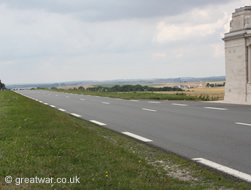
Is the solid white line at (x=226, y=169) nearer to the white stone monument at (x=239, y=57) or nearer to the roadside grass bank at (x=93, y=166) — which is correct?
the roadside grass bank at (x=93, y=166)

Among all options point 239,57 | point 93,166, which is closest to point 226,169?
point 93,166

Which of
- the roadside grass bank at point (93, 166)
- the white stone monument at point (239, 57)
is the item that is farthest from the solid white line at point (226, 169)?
the white stone monument at point (239, 57)

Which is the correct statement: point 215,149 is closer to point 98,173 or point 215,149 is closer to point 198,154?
point 198,154

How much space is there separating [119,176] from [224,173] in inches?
73.9

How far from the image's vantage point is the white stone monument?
23.0 m

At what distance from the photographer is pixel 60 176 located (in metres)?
4.78

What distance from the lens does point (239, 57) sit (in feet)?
77.4

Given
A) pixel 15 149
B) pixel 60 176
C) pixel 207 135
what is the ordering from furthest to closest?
pixel 207 135 → pixel 15 149 → pixel 60 176

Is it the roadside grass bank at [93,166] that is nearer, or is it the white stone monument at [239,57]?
the roadside grass bank at [93,166]

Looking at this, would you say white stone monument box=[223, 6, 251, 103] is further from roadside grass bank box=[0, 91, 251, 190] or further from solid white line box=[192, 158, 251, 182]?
solid white line box=[192, 158, 251, 182]

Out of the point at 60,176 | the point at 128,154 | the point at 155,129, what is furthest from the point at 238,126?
the point at 60,176

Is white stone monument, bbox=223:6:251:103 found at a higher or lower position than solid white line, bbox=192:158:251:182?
higher

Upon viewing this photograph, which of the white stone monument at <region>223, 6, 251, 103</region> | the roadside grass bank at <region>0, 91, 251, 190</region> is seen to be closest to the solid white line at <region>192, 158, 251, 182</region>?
the roadside grass bank at <region>0, 91, 251, 190</region>

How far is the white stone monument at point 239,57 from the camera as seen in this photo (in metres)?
23.0
